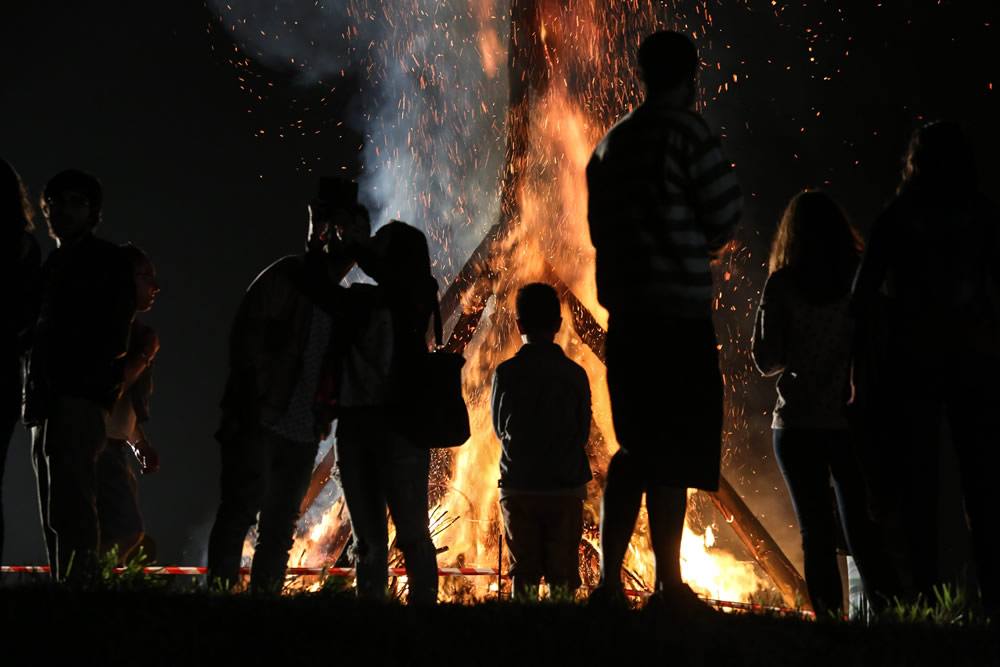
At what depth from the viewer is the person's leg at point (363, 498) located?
13.9ft

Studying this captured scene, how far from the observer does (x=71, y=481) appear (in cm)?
397

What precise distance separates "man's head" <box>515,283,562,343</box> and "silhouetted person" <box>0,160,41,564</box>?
6.92 ft

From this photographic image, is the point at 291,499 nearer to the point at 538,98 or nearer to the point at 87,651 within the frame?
the point at 87,651

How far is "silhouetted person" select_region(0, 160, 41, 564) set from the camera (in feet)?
12.2

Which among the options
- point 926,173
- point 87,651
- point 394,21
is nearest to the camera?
point 87,651

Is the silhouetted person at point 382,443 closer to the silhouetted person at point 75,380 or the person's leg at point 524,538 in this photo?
the silhouetted person at point 75,380

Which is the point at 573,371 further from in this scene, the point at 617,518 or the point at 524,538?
the point at 617,518

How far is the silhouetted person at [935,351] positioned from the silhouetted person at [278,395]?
1.93 meters

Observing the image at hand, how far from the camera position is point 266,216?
552 inches

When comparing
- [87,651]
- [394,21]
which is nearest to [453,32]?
[394,21]

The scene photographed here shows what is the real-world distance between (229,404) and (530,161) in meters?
6.56

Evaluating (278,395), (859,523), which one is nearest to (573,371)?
(278,395)

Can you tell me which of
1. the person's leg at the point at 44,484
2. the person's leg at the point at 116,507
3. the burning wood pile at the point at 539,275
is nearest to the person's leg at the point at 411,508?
the person's leg at the point at 44,484

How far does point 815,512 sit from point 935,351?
0.70 m
